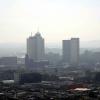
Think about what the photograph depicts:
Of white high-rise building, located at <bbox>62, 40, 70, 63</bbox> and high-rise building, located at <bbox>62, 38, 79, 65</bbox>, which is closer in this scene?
high-rise building, located at <bbox>62, 38, 79, 65</bbox>

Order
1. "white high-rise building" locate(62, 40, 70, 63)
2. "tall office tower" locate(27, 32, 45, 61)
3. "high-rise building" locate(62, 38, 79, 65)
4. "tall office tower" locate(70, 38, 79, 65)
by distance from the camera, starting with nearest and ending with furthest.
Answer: "tall office tower" locate(70, 38, 79, 65) → "high-rise building" locate(62, 38, 79, 65) → "white high-rise building" locate(62, 40, 70, 63) → "tall office tower" locate(27, 32, 45, 61)

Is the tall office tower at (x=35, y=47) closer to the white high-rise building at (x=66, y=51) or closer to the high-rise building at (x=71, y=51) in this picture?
the white high-rise building at (x=66, y=51)

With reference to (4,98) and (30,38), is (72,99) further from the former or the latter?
(30,38)

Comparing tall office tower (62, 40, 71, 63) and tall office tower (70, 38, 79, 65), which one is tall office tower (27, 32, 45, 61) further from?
tall office tower (70, 38, 79, 65)

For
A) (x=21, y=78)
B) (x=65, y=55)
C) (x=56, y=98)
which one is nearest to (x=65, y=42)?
(x=65, y=55)

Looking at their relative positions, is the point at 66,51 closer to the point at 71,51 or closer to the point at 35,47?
the point at 71,51

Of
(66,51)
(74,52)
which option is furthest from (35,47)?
(74,52)

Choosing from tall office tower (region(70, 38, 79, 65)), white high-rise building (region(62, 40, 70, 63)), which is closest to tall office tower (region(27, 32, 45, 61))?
white high-rise building (region(62, 40, 70, 63))
